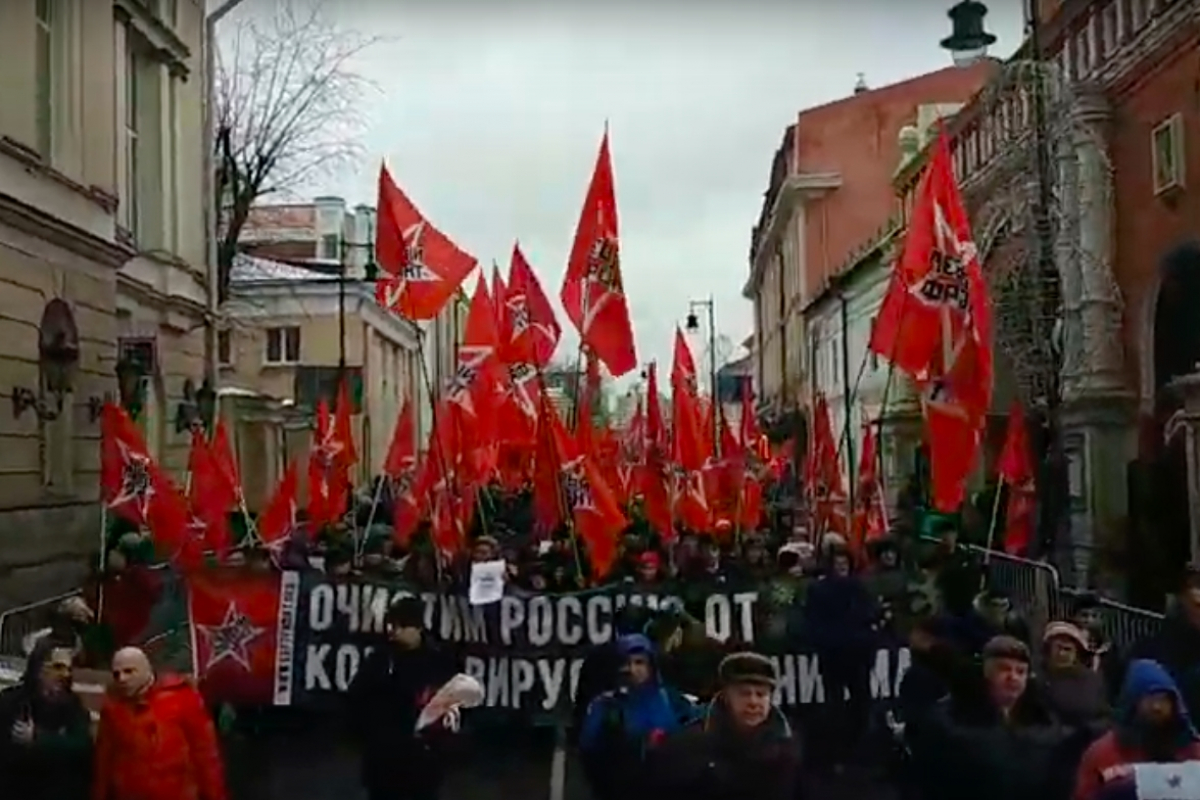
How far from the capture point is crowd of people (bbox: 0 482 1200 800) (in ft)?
18.7

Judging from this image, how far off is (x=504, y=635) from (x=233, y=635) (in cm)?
160

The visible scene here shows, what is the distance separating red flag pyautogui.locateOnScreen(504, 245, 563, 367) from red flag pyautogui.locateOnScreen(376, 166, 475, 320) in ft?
8.97

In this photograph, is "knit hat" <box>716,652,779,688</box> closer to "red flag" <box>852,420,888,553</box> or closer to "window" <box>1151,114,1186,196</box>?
"red flag" <box>852,420,888,553</box>

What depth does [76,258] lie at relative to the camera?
1888cm

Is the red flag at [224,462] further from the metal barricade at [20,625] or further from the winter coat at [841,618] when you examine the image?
the winter coat at [841,618]

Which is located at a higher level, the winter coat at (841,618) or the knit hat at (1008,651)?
the knit hat at (1008,651)

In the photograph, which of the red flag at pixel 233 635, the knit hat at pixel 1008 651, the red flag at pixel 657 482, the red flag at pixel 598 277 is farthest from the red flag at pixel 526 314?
the knit hat at pixel 1008 651

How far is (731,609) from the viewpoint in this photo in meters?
9.86

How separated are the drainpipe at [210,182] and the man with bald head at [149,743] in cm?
2124

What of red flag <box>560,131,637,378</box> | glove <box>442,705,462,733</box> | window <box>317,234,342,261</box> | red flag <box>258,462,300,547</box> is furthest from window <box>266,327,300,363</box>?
glove <box>442,705,462,733</box>

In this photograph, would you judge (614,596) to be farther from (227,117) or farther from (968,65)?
(968,65)

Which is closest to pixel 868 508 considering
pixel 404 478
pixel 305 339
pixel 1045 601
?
pixel 1045 601

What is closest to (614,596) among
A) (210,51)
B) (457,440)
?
(457,440)

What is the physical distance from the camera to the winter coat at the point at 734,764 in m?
5.64
